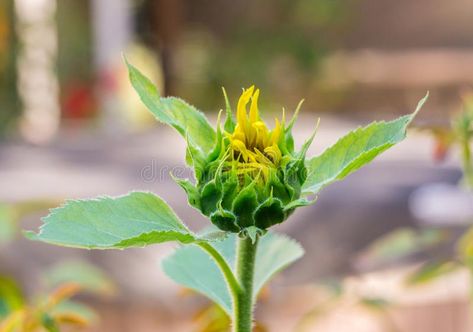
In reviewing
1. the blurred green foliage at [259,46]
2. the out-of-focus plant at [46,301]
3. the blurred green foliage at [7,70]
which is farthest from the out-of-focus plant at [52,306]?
the blurred green foliage at [259,46]

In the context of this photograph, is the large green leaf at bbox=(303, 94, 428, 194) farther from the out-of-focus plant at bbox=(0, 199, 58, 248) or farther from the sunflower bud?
the out-of-focus plant at bbox=(0, 199, 58, 248)

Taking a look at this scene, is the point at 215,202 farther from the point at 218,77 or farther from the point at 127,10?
the point at 218,77

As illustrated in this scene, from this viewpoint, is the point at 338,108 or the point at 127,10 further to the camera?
the point at 338,108

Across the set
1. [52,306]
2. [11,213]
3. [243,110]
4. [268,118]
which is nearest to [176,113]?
[243,110]

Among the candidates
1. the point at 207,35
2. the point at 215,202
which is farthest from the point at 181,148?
the point at 207,35

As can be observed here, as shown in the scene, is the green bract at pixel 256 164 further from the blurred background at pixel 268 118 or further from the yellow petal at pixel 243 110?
the blurred background at pixel 268 118

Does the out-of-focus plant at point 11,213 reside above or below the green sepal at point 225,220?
above
